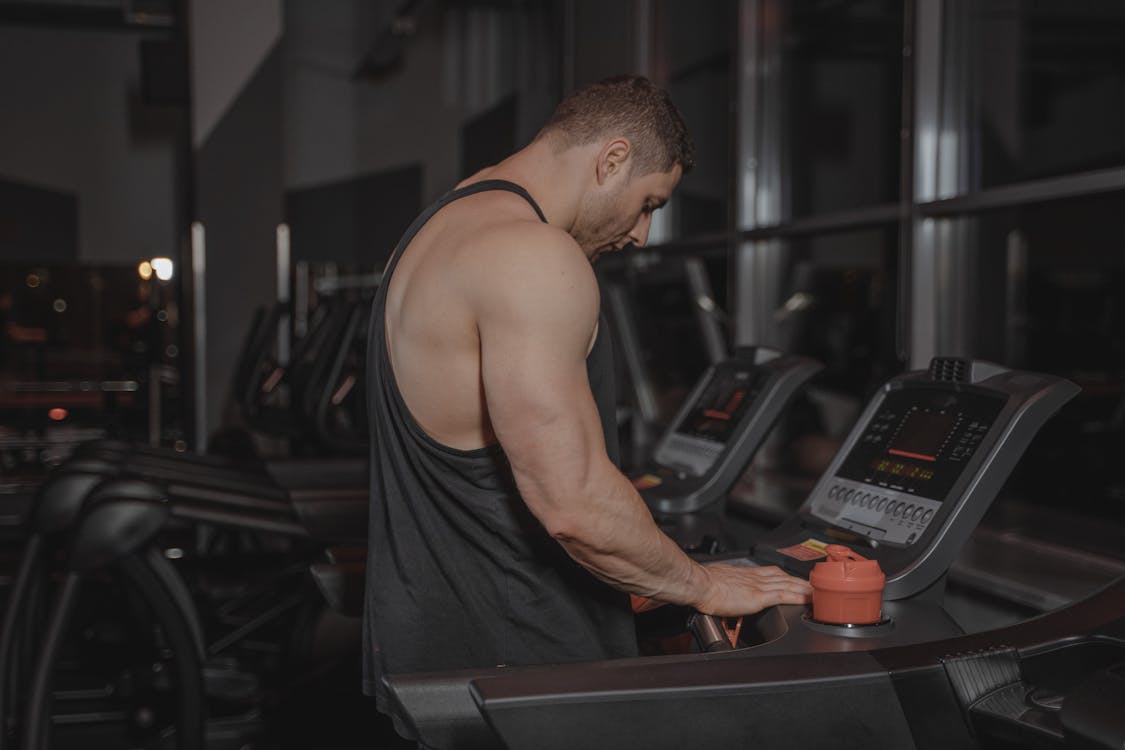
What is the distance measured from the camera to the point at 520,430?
1.51 meters

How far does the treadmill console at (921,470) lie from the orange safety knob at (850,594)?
0.14 m

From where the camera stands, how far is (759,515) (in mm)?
3311

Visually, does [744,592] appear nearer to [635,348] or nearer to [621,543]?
[621,543]

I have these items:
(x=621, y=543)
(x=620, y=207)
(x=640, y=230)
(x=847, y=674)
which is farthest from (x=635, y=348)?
(x=847, y=674)

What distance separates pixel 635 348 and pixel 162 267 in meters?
3.65

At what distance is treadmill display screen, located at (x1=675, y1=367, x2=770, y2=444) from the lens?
2.52m

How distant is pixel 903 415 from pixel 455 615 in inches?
30.7

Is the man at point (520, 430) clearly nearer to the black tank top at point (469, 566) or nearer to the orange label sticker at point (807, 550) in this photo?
the black tank top at point (469, 566)

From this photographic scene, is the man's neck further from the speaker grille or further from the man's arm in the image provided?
the speaker grille

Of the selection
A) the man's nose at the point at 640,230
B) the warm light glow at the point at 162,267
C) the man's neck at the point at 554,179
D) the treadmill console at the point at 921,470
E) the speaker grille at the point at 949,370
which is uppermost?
the warm light glow at the point at 162,267

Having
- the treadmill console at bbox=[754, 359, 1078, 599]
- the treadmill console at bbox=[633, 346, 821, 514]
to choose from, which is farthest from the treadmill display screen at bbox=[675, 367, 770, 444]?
the treadmill console at bbox=[754, 359, 1078, 599]

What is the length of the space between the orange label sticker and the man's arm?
0.36 m

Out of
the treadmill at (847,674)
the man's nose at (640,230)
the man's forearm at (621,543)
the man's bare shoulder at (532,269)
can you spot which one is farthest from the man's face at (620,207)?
the treadmill at (847,674)

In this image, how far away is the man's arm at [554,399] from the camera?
1.49 meters
